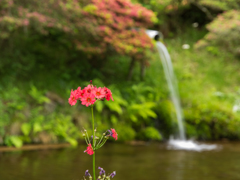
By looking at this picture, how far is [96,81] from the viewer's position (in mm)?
11172

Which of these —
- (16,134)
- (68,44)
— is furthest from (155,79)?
(16,134)

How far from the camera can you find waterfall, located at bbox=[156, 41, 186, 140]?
38.2 feet

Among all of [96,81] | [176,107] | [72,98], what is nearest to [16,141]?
[96,81]

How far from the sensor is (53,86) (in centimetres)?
1145

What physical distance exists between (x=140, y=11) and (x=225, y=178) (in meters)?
7.96

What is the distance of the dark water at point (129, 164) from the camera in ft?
19.8

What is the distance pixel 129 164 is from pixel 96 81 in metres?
4.65

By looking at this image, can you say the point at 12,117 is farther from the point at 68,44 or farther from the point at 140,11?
the point at 140,11

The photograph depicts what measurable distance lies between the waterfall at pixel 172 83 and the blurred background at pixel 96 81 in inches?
7.2

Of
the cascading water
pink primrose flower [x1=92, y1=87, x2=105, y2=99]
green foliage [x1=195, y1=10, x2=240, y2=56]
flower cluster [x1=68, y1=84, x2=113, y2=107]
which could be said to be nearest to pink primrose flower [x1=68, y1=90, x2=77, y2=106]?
flower cluster [x1=68, y1=84, x2=113, y2=107]

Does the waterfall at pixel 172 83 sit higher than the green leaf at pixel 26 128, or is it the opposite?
the waterfall at pixel 172 83

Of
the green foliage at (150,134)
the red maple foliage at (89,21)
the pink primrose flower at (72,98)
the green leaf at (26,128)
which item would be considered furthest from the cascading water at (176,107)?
the pink primrose flower at (72,98)

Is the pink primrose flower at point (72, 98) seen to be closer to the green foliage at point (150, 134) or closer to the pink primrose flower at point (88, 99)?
the pink primrose flower at point (88, 99)

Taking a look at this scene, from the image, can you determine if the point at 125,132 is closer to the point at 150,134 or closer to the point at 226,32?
the point at 150,134
